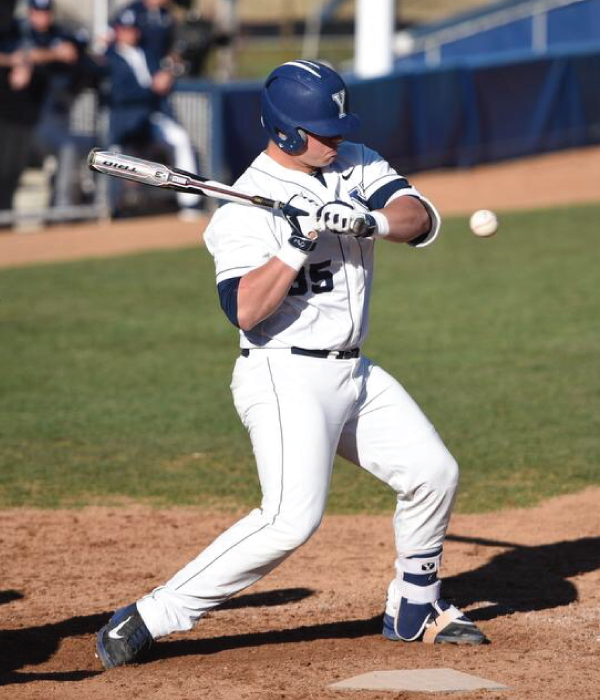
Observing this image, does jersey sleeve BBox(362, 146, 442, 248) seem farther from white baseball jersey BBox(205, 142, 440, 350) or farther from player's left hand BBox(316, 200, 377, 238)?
player's left hand BBox(316, 200, 377, 238)

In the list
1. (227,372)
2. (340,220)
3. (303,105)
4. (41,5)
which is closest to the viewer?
(340,220)

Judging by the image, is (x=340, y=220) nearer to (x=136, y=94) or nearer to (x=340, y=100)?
(x=340, y=100)

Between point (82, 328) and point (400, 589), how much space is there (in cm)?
653

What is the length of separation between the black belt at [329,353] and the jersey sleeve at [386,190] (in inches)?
17.4

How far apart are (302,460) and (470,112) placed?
14809 mm

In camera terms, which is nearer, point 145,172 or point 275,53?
point 145,172

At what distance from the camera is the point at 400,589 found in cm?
461

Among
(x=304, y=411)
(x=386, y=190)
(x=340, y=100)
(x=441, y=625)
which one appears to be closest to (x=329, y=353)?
(x=304, y=411)

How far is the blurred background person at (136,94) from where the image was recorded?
14648 mm

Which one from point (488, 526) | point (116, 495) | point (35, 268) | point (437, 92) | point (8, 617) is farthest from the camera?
point (437, 92)

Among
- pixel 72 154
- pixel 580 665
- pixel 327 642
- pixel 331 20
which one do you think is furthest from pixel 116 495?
pixel 331 20

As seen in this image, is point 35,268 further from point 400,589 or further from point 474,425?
point 400,589

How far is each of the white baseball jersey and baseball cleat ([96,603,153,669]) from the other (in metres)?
0.99

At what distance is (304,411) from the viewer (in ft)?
13.9
